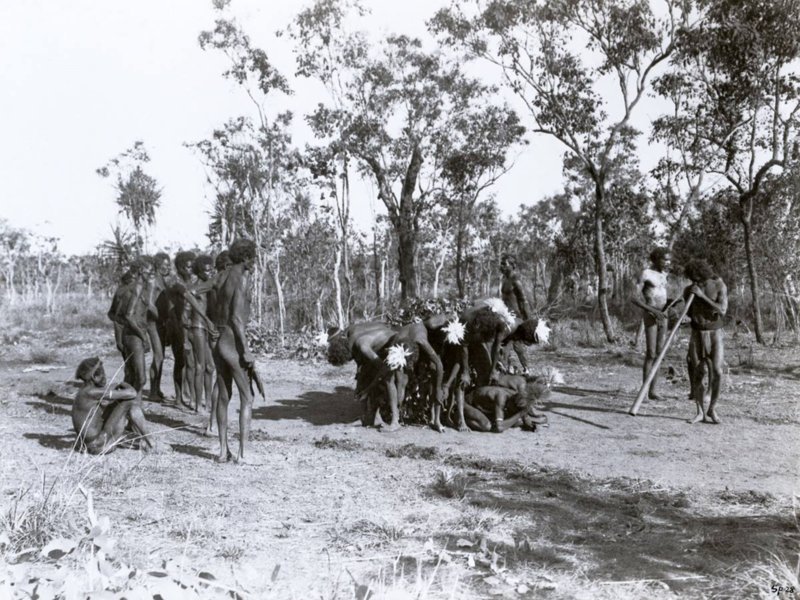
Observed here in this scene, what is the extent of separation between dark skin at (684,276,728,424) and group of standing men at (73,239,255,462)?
4.57 metres

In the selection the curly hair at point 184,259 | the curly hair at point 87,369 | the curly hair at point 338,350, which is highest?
the curly hair at point 184,259

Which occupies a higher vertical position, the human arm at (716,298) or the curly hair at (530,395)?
the human arm at (716,298)

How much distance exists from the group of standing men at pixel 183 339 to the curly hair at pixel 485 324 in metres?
2.20

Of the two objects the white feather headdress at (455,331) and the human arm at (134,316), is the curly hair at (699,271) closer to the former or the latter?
the white feather headdress at (455,331)

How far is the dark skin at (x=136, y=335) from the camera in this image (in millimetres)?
7754

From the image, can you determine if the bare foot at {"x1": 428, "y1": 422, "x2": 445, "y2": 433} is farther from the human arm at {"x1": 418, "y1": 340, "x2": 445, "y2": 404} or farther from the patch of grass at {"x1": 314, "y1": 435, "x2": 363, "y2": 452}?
the patch of grass at {"x1": 314, "y1": 435, "x2": 363, "y2": 452}

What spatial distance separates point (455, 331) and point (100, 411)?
3.19 m

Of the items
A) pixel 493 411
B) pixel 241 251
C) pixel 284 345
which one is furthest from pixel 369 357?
pixel 284 345

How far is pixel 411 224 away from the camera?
23.5 metres

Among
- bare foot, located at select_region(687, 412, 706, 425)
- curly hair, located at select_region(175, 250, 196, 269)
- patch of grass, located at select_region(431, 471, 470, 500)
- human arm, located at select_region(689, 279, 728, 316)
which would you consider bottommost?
patch of grass, located at select_region(431, 471, 470, 500)

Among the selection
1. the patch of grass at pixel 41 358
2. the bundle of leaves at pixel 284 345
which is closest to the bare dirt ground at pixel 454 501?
the bundle of leaves at pixel 284 345

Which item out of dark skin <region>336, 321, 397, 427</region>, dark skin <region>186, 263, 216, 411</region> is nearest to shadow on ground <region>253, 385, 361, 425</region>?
dark skin <region>336, 321, 397, 427</region>

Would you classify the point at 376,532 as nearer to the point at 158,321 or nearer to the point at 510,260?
the point at 510,260

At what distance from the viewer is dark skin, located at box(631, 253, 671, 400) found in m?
8.40
